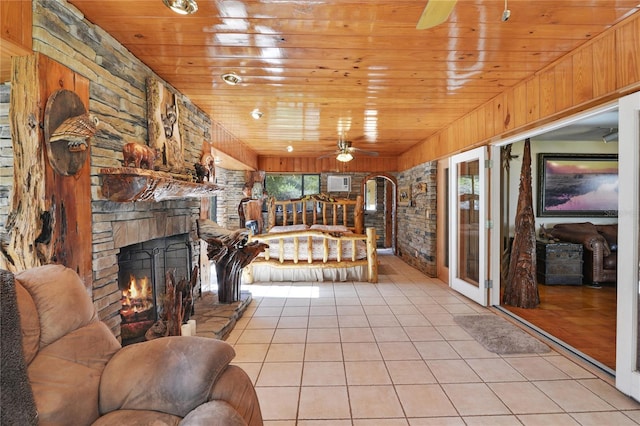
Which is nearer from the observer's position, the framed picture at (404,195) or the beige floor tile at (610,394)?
the beige floor tile at (610,394)

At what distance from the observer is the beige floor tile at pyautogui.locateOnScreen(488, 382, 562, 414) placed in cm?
209

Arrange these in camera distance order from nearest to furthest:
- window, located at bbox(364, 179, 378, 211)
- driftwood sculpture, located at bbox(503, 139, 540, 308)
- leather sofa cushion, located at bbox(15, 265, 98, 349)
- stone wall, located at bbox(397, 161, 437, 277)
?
leather sofa cushion, located at bbox(15, 265, 98, 349), driftwood sculpture, located at bbox(503, 139, 540, 308), stone wall, located at bbox(397, 161, 437, 277), window, located at bbox(364, 179, 378, 211)

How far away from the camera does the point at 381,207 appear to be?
30.6 ft

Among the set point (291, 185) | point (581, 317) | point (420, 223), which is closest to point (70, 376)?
point (581, 317)

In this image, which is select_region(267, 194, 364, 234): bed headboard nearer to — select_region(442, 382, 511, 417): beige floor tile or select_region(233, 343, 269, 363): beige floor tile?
select_region(233, 343, 269, 363): beige floor tile

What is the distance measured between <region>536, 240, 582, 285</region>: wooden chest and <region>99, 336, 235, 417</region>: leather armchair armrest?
5223 mm

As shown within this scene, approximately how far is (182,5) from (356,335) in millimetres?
2984

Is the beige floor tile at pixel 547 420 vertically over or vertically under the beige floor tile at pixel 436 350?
under

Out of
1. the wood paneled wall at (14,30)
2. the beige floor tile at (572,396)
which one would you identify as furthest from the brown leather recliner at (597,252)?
the wood paneled wall at (14,30)

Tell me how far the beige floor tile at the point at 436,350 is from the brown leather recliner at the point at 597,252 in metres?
3.38

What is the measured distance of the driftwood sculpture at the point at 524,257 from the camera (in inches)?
159

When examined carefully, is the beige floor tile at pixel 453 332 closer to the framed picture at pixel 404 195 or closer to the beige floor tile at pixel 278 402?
the beige floor tile at pixel 278 402

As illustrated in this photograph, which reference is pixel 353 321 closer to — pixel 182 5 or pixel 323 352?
pixel 323 352

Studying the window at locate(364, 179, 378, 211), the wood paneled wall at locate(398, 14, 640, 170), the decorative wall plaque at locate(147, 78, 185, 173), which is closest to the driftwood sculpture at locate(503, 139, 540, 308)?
the wood paneled wall at locate(398, 14, 640, 170)
